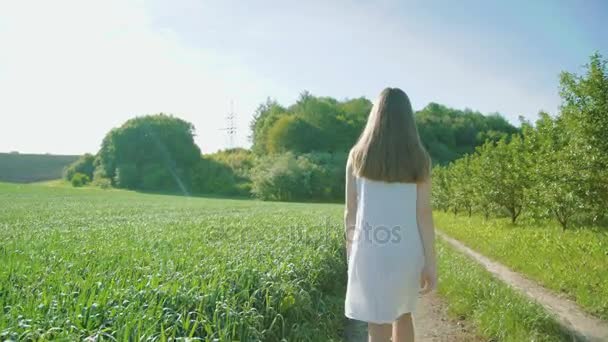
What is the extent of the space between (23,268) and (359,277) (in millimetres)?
3882

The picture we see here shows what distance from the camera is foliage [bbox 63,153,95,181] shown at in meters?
87.4

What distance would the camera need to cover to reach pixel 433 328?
245 inches

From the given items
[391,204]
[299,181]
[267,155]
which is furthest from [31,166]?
[391,204]

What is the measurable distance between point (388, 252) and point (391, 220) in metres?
0.26

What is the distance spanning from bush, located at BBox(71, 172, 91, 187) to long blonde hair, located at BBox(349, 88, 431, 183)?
87250 millimetres

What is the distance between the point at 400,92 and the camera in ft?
11.7

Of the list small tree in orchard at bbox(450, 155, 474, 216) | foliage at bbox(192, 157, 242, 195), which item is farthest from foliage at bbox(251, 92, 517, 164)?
small tree in orchard at bbox(450, 155, 474, 216)

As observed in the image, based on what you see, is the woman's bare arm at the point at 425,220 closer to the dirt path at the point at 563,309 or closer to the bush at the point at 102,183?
the dirt path at the point at 563,309

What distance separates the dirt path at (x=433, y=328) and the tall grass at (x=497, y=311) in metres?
0.19

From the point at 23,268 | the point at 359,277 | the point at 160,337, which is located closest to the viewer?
the point at 160,337

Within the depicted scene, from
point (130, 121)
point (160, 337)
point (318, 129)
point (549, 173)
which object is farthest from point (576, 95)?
point (130, 121)

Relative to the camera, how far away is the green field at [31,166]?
84787 mm

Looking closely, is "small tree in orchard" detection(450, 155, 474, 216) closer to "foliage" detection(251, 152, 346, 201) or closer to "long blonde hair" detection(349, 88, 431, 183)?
"long blonde hair" detection(349, 88, 431, 183)

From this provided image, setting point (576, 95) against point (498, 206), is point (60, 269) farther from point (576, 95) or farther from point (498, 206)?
point (498, 206)
